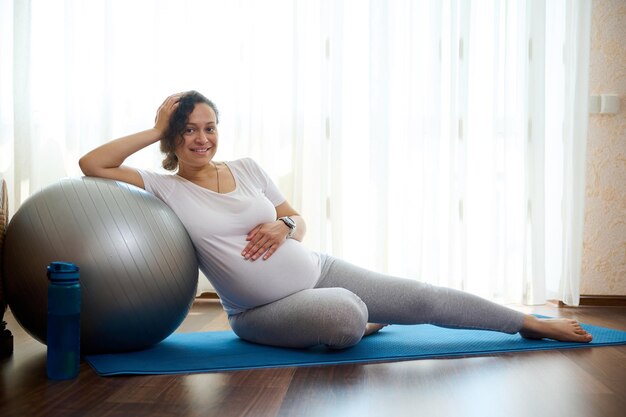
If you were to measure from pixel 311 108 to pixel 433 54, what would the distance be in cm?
73

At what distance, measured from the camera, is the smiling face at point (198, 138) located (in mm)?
2248

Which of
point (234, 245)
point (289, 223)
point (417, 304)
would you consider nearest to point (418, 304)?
point (417, 304)

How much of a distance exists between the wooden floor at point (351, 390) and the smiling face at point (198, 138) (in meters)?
0.73

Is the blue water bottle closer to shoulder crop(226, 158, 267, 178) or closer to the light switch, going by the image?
shoulder crop(226, 158, 267, 178)

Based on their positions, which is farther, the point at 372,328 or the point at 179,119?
the point at 372,328

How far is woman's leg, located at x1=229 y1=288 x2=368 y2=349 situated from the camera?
2088 mm

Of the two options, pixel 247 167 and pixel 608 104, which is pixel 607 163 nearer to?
pixel 608 104

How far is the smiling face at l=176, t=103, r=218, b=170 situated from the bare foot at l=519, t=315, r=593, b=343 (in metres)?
1.28

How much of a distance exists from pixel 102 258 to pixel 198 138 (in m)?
0.52

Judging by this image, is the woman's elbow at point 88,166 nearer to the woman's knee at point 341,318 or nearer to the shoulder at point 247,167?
the shoulder at point 247,167

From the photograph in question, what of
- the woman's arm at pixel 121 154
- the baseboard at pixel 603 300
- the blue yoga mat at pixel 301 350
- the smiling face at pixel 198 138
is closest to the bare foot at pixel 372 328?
the blue yoga mat at pixel 301 350

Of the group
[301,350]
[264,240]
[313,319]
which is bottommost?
[301,350]

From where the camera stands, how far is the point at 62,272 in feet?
6.04

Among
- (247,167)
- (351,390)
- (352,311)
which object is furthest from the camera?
(247,167)
